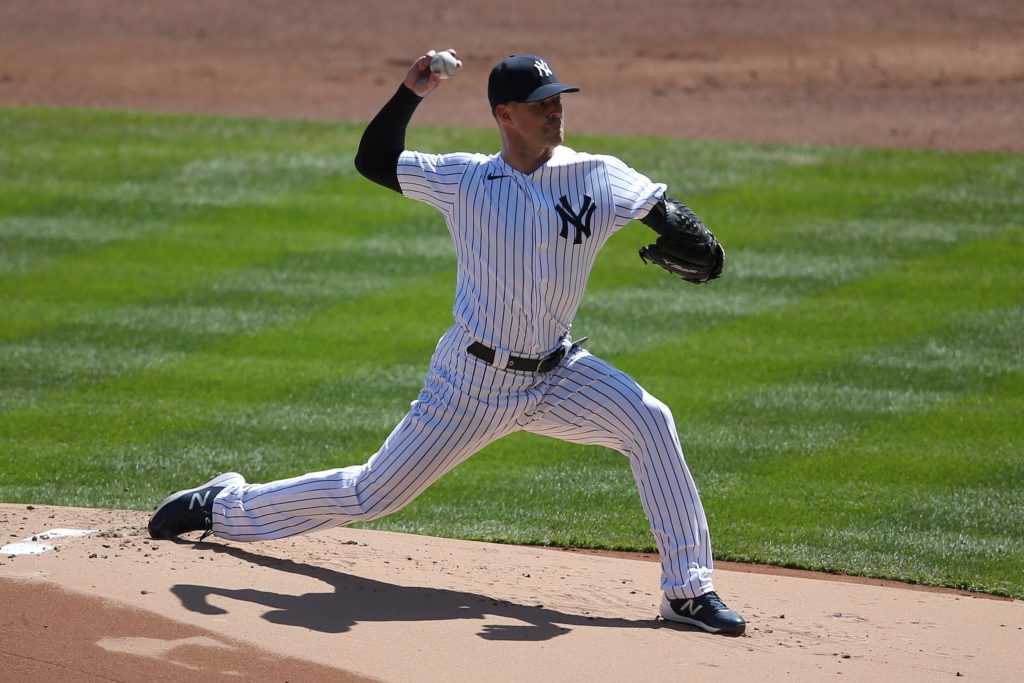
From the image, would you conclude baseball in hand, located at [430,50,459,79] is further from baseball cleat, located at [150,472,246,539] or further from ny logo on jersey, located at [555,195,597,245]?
baseball cleat, located at [150,472,246,539]

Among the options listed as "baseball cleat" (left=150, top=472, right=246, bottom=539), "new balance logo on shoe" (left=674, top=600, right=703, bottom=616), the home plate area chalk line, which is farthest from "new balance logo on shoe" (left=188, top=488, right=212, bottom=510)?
"new balance logo on shoe" (left=674, top=600, right=703, bottom=616)

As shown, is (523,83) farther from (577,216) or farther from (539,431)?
(539,431)

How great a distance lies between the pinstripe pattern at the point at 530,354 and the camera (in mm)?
4109

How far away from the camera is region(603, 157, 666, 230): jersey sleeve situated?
4.20m

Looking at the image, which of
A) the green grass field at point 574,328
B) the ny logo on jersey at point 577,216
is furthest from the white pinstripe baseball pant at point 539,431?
the green grass field at point 574,328

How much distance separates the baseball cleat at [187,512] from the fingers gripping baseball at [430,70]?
1475 millimetres

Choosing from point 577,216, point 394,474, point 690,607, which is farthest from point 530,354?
point 690,607

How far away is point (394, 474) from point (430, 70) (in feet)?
4.08

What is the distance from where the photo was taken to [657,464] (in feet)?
13.6

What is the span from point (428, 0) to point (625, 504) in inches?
461

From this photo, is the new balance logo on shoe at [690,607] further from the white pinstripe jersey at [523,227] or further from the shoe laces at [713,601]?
the white pinstripe jersey at [523,227]

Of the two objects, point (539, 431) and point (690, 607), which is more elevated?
point (539, 431)

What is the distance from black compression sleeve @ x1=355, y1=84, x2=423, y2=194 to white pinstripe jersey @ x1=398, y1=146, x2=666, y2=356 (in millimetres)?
46

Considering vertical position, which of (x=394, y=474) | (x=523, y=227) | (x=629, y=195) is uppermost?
(x=629, y=195)
